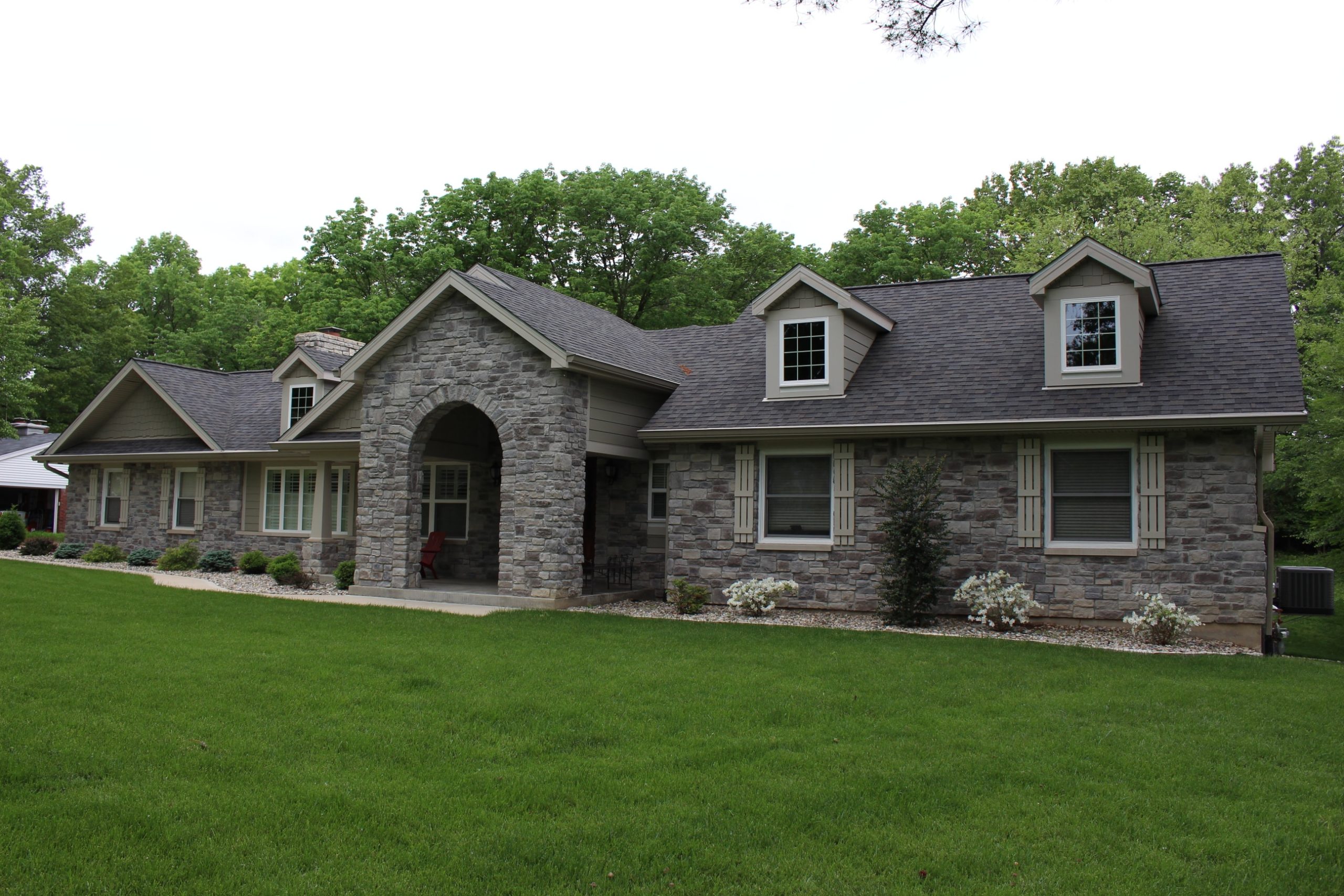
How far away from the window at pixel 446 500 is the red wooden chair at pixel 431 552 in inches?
10.5

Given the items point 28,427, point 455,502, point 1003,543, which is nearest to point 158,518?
point 455,502

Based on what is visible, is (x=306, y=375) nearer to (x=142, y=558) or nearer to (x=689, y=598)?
(x=142, y=558)

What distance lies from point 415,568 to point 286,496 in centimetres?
676

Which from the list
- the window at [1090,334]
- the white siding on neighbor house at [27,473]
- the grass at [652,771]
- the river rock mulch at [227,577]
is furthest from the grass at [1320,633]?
the white siding on neighbor house at [27,473]

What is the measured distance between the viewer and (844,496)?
49.6 ft

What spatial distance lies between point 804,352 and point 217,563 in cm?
1401

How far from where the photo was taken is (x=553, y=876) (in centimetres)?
467

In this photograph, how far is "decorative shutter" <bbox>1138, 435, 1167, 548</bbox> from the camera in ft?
43.0

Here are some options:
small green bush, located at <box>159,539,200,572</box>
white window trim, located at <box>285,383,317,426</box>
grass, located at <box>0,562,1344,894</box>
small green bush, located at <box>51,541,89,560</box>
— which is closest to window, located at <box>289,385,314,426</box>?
white window trim, located at <box>285,383,317,426</box>

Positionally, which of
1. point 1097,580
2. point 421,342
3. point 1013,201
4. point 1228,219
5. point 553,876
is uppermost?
point 1013,201

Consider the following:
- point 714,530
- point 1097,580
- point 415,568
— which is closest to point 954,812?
point 1097,580

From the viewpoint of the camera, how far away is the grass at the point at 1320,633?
52.5 ft

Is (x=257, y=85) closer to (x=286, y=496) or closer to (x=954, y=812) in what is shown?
(x=954, y=812)

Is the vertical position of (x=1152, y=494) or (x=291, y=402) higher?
(x=291, y=402)
